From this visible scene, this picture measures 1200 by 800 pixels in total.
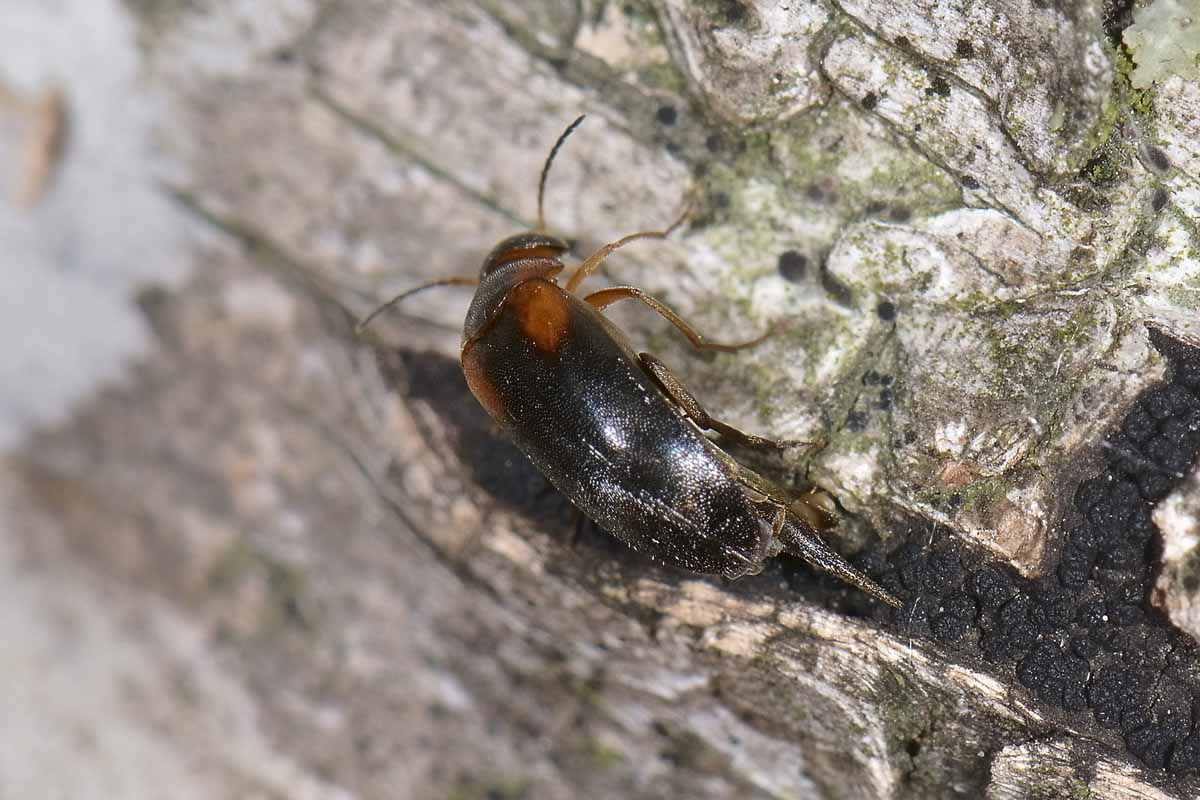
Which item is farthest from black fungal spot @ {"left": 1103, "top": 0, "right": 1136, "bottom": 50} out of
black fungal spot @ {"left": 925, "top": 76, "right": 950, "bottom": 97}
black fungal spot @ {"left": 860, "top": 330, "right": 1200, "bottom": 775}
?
black fungal spot @ {"left": 860, "top": 330, "right": 1200, "bottom": 775}

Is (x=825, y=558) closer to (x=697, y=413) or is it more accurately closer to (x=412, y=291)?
(x=697, y=413)

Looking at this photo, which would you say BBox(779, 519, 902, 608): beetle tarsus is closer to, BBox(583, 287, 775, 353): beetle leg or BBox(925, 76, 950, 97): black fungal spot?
BBox(583, 287, 775, 353): beetle leg

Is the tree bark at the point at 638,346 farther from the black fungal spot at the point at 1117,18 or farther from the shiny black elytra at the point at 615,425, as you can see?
the shiny black elytra at the point at 615,425

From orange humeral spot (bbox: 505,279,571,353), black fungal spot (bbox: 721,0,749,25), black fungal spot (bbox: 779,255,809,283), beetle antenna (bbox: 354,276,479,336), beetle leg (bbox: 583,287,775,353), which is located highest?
black fungal spot (bbox: 721,0,749,25)

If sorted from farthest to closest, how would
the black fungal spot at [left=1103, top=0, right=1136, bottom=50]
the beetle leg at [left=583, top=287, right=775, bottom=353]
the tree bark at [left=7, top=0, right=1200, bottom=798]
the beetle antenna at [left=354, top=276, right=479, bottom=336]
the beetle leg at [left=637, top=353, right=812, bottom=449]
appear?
1. the beetle antenna at [left=354, top=276, right=479, bottom=336]
2. the beetle leg at [left=583, top=287, right=775, bottom=353]
3. the beetle leg at [left=637, top=353, right=812, bottom=449]
4. the tree bark at [left=7, top=0, right=1200, bottom=798]
5. the black fungal spot at [left=1103, top=0, right=1136, bottom=50]

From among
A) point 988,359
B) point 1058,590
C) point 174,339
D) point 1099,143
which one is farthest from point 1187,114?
point 174,339

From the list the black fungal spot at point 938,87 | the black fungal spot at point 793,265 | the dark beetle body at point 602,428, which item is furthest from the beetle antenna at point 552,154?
the black fungal spot at point 938,87

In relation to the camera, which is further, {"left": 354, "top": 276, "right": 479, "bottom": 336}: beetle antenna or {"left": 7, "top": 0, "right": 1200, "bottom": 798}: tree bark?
{"left": 354, "top": 276, "right": 479, "bottom": 336}: beetle antenna
